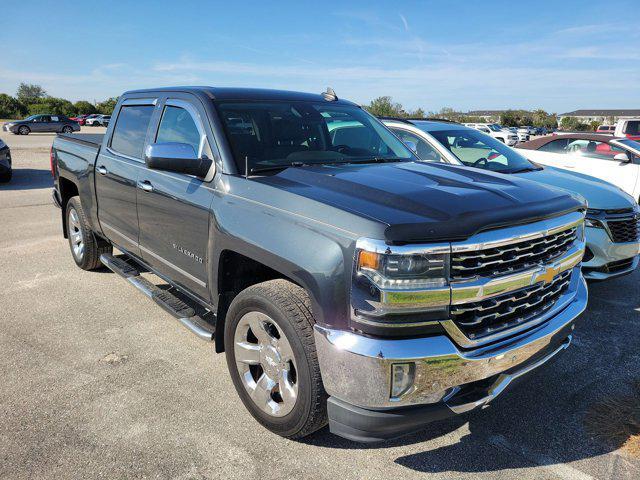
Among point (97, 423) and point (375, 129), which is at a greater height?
point (375, 129)

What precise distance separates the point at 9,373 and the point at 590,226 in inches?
205

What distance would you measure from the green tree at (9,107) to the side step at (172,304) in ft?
226

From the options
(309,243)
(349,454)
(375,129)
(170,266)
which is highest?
(375,129)

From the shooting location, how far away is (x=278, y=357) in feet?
8.64

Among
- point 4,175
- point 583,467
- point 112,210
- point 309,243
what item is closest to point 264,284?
point 309,243

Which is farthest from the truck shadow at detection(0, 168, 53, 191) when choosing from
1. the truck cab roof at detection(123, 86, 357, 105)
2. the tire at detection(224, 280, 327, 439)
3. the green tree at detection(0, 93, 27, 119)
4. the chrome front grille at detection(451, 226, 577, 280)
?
the green tree at detection(0, 93, 27, 119)

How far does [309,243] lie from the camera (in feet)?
7.83

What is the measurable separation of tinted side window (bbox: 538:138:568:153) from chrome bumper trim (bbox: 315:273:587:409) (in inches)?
317

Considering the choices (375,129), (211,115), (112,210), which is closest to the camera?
(211,115)

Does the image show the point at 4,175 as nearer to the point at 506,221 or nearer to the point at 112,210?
the point at 112,210

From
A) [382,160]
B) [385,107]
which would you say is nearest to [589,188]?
[382,160]

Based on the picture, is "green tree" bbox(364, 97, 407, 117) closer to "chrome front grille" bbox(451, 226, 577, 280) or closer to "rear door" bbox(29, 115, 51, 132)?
"rear door" bbox(29, 115, 51, 132)

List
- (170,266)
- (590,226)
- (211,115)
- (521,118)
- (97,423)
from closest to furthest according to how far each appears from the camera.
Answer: (97,423), (211,115), (170,266), (590,226), (521,118)

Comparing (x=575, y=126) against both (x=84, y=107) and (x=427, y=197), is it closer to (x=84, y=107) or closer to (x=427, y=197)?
(x=84, y=107)
